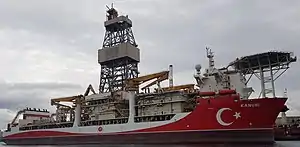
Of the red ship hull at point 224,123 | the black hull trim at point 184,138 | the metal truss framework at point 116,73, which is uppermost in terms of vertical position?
the metal truss framework at point 116,73


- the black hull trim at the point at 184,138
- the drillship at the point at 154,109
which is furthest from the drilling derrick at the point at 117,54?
the black hull trim at the point at 184,138

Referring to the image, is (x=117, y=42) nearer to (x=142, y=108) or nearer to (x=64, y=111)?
(x=64, y=111)

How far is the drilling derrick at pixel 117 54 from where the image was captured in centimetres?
5025

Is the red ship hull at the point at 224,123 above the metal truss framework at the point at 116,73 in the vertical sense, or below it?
below

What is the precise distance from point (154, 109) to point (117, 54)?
16.7m

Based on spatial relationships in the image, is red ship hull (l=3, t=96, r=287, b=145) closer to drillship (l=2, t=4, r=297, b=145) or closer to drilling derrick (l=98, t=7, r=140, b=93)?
drillship (l=2, t=4, r=297, b=145)

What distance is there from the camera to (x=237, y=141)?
29.1 meters

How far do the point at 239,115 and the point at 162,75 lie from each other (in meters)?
12.1

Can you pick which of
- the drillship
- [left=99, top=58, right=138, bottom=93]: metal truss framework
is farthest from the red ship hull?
[left=99, top=58, right=138, bottom=93]: metal truss framework

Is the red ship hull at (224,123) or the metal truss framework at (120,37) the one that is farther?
the metal truss framework at (120,37)

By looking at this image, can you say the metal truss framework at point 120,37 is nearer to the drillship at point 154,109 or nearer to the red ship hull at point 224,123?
the drillship at point 154,109

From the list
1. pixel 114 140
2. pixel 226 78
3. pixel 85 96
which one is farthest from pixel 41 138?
pixel 226 78

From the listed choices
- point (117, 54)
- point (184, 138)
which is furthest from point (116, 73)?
point (184, 138)

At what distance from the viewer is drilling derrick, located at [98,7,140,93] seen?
50.2m
